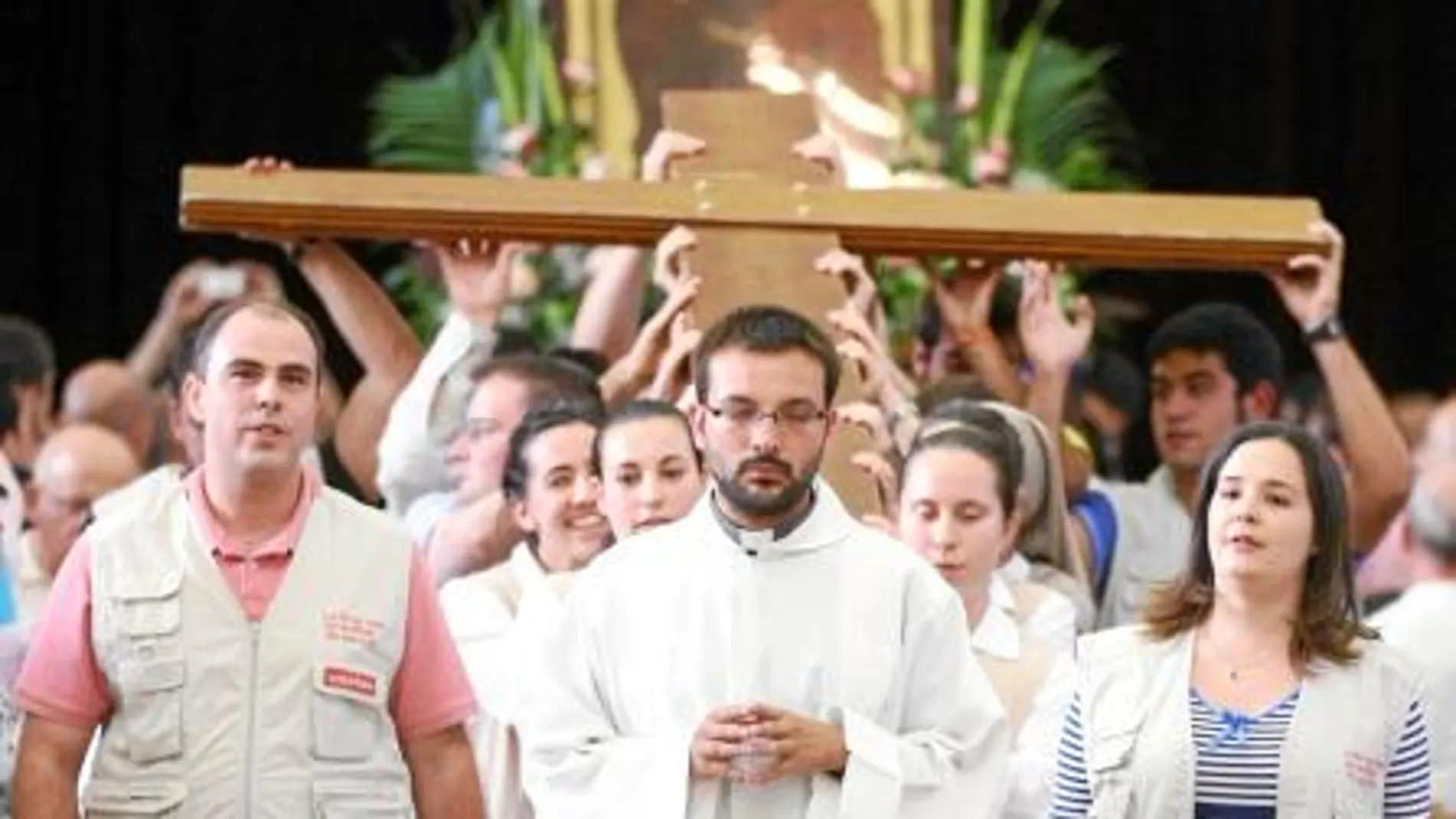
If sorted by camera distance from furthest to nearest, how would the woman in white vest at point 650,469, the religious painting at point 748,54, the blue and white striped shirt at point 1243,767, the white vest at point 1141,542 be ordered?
the religious painting at point 748,54
the white vest at point 1141,542
the woman in white vest at point 650,469
the blue and white striped shirt at point 1243,767

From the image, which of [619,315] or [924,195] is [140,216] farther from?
[924,195]

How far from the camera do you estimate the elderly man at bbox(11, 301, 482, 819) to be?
26.3 feet

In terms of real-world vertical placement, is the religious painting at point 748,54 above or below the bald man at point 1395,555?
above

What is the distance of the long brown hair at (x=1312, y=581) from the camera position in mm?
8039

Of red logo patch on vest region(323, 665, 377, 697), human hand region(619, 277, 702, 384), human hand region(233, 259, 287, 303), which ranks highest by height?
human hand region(233, 259, 287, 303)

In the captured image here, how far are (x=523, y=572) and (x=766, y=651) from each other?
135 centimetres

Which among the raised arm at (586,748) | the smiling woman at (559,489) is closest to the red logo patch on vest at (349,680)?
the raised arm at (586,748)

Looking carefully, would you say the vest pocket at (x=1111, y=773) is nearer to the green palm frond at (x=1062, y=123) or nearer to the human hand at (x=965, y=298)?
the human hand at (x=965, y=298)

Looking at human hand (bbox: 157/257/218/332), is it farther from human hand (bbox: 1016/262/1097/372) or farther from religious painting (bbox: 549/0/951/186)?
human hand (bbox: 1016/262/1097/372)

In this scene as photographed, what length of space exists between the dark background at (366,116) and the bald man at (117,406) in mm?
2657

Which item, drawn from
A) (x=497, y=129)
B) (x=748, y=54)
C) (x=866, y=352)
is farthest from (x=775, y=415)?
(x=497, y=129)

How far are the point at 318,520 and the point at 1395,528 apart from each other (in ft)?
10.7

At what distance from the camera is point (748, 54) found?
1224 centimetres

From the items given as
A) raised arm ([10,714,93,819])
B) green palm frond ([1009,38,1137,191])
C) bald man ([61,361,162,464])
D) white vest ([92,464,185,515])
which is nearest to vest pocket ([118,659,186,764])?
raised arm ([10,714,93,819])
